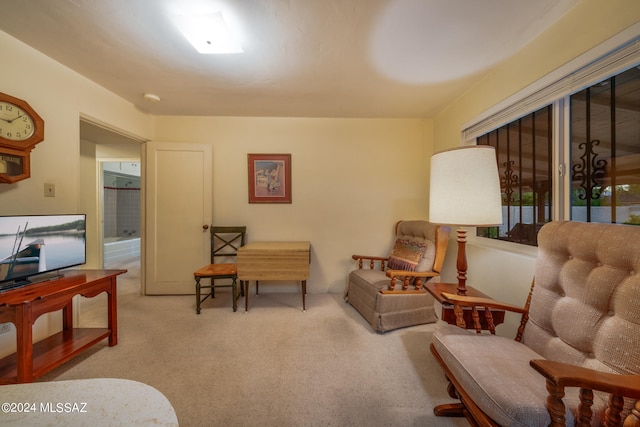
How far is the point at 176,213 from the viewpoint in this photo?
2.65 m

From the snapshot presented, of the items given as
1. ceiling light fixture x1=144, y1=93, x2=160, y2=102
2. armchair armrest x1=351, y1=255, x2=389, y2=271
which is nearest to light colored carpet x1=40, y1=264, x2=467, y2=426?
armchair armrest x1=351, y1=255, x2=389, y2=271

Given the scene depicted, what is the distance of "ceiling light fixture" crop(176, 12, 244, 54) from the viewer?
4.28 ft

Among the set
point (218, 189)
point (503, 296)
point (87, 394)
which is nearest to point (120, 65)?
point (218, 189)

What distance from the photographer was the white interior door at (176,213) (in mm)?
2613

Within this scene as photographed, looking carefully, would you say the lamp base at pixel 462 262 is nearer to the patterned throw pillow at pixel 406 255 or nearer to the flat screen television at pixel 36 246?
the patterned throw pillow at pixel 406 255

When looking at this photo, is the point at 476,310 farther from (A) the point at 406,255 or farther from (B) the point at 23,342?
(B) the point at 23,342

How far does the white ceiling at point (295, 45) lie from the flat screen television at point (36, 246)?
1.12 m

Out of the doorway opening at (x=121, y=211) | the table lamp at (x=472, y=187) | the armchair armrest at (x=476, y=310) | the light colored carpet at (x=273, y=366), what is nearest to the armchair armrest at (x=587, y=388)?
the armchair armrest at (x=476, y=310)

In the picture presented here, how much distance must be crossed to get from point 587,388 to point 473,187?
0.96 m

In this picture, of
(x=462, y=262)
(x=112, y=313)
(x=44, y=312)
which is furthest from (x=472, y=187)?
(x=112, y=313)

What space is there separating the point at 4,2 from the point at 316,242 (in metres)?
2.78

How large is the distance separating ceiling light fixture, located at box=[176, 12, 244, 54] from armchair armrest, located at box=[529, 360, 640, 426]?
2200mm

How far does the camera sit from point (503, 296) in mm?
1672

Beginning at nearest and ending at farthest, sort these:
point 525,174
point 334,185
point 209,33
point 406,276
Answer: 1. point 209,33
2. point 525,174
3. point 406,276
4. point 334,185
